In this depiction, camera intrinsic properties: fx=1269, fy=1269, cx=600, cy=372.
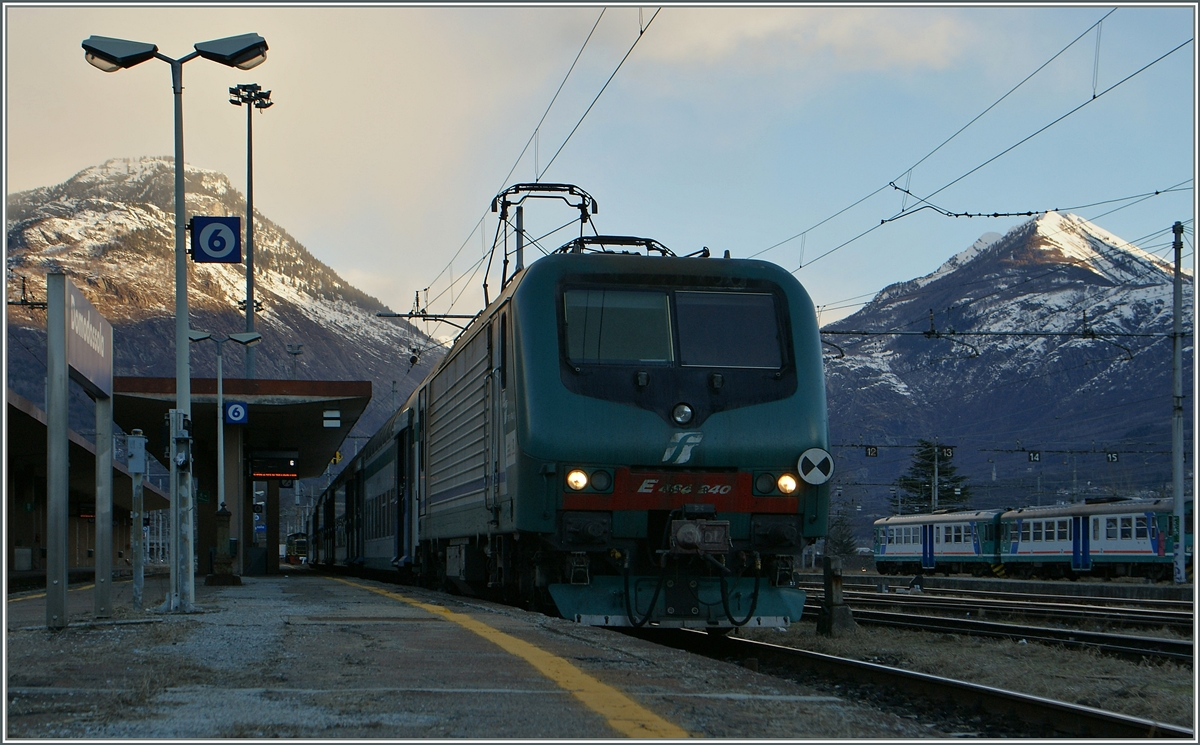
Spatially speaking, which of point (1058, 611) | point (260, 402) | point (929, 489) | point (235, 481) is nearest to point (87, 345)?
point (1058, 611)

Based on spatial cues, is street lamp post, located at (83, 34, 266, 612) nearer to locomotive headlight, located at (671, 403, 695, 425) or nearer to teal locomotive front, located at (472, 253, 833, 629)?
teal locomotive front, located at (472, 253, 833, 629)

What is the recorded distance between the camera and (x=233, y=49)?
15.0 m

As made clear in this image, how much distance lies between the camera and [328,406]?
3341 centimetres

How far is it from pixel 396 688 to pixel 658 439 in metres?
4.34

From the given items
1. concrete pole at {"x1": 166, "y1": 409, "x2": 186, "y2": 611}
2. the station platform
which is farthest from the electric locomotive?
concrete pole at {"x1": 166, "y1": 409, "x2": 186, "y2": 611}

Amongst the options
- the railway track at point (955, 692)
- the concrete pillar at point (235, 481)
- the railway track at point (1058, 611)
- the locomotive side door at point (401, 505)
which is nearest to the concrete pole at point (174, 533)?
the locomotive side door at point (401, 505)

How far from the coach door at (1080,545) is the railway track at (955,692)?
26.9m

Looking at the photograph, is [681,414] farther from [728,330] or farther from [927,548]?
[927,548]

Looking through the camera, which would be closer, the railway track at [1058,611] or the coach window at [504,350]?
the coach window at [504,350]

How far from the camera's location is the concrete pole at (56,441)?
33.8 ft

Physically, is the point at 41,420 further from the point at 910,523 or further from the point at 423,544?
the point at 910,523

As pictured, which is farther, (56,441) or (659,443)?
(659,443)

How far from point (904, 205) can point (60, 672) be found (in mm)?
16436

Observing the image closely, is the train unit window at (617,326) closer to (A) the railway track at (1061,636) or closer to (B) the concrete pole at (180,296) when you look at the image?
(A) the railway track at (1061,636)
